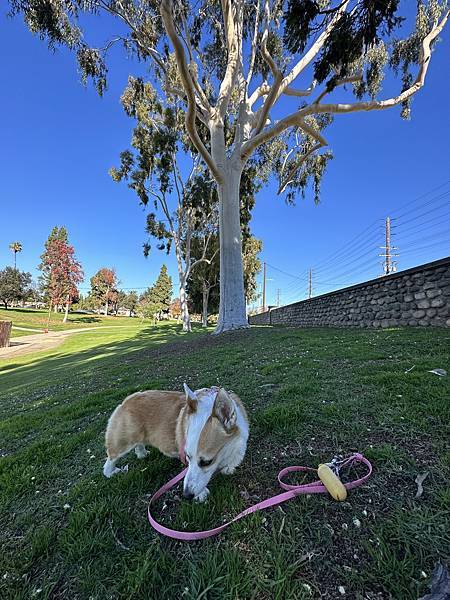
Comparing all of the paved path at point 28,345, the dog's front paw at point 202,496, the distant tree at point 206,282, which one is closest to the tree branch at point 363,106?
the dog's front paw at point 202,496

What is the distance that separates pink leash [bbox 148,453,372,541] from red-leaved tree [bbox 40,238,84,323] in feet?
146

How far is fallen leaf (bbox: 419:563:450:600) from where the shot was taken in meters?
1.13

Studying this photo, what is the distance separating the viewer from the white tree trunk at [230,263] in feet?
36.8

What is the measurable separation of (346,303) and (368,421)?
8701 millimetres

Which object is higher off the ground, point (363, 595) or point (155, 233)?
point (155, 233)

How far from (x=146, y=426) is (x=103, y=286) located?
77507 mm

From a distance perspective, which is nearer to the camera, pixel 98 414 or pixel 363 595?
pixel 363 595

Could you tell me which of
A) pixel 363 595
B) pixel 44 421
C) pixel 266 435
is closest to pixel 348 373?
pixel 266 435

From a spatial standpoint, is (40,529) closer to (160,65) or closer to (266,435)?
(266,435)

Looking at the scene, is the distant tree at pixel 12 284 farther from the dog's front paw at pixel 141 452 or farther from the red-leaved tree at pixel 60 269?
the dog's front paw at pixel 141 452

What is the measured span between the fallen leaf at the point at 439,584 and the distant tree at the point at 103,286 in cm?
7763

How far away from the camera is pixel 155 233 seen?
71.2 feet

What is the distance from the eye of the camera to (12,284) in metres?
62.5

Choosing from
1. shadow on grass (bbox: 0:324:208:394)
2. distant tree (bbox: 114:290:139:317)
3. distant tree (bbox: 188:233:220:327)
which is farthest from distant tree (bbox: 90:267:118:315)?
shadow on grass (bbox: 0:324:208:394)
